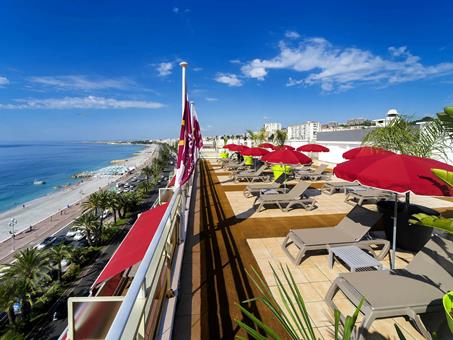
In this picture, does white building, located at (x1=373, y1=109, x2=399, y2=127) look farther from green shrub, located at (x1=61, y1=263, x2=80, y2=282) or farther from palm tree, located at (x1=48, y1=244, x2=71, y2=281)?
green shrub, located at (x1=61, y1=263, x2=80, y2=282)

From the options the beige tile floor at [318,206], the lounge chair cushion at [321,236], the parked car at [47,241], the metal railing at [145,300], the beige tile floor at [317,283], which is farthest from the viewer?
the parked car at [47,241]

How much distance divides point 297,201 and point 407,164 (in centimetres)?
379

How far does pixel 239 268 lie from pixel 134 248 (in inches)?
69.1

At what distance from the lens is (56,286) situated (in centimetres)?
2075

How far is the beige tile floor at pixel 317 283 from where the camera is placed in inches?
107

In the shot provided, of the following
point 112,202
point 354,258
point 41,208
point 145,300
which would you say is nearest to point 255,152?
point 354,258

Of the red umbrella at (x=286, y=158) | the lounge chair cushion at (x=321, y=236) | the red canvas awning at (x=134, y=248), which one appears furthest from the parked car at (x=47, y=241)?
the lounge chair cushion at (x=321, y=236)

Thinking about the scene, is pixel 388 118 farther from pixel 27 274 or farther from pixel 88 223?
pixel 88 223

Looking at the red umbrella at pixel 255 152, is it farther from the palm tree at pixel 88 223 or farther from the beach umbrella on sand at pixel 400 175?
the palm tree at pixel 88 223

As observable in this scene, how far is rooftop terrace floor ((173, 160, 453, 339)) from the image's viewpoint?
110 inches

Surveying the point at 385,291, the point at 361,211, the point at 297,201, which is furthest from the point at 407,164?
the point at 297,201

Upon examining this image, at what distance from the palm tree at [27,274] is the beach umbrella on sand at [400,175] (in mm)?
21471

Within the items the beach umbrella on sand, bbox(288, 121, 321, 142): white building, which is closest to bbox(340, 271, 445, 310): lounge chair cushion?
the beach umbrella on sand

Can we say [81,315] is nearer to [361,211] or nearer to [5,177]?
[361,211]
